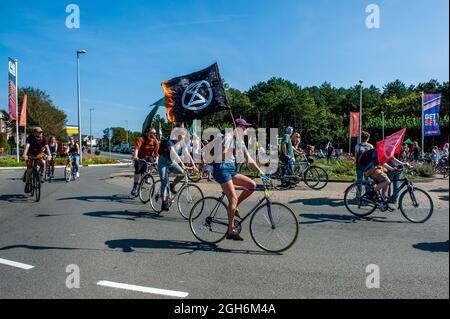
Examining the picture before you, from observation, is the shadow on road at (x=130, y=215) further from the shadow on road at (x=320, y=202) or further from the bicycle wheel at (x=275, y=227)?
the shadow on road at (x=320, y=202)

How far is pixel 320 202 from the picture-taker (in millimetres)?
9562

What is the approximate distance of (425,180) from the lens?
14.5m

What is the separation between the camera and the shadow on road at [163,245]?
5.30 metres

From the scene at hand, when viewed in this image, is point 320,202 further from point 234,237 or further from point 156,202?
point 234,237

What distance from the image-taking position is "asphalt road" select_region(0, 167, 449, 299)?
12.4 ft

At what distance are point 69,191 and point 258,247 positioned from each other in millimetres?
8513

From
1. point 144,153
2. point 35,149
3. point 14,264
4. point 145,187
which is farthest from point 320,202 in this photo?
point 35,149

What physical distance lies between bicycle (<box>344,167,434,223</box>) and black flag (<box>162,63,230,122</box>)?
3312 millimetres

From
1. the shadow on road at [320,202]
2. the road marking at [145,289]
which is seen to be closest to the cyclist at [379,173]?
the shadow on road at [320,202]

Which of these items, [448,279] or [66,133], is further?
[66,133]

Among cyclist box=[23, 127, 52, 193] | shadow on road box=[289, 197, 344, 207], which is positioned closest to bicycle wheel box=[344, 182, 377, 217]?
shadow on road box=[289, 197, 344, 207]
